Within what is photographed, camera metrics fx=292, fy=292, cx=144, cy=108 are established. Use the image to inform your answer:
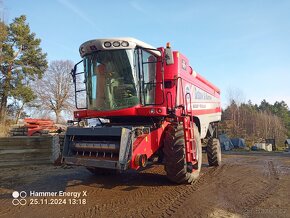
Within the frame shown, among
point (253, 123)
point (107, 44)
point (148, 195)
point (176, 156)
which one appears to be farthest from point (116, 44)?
point (253, 123)

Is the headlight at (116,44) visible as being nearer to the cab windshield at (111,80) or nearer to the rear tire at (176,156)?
the cab windshield at (111,80)

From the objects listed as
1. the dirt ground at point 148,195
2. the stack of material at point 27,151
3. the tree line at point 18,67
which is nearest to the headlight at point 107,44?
the dirt ground at point 148,195

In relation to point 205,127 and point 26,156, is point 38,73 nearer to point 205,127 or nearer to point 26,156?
point 26,156

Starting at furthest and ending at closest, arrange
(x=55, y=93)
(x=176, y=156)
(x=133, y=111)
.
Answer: (x=55, y=93) → (x=133, y=111) → (x=176, y=156)

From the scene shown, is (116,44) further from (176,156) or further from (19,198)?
(19,198)

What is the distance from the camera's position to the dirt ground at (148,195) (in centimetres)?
486

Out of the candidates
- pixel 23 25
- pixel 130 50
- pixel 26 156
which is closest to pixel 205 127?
pixel 130 50

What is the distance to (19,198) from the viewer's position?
19.1ft

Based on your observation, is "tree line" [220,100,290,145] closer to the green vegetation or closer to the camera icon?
the green vegetation

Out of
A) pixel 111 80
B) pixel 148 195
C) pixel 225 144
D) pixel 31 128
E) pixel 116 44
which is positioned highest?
pixel 116 44

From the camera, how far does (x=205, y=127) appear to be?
9.70 m

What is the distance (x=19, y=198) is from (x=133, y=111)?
2904 mm

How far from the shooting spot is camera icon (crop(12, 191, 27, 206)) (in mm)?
5488

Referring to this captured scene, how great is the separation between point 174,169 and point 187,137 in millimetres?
772
